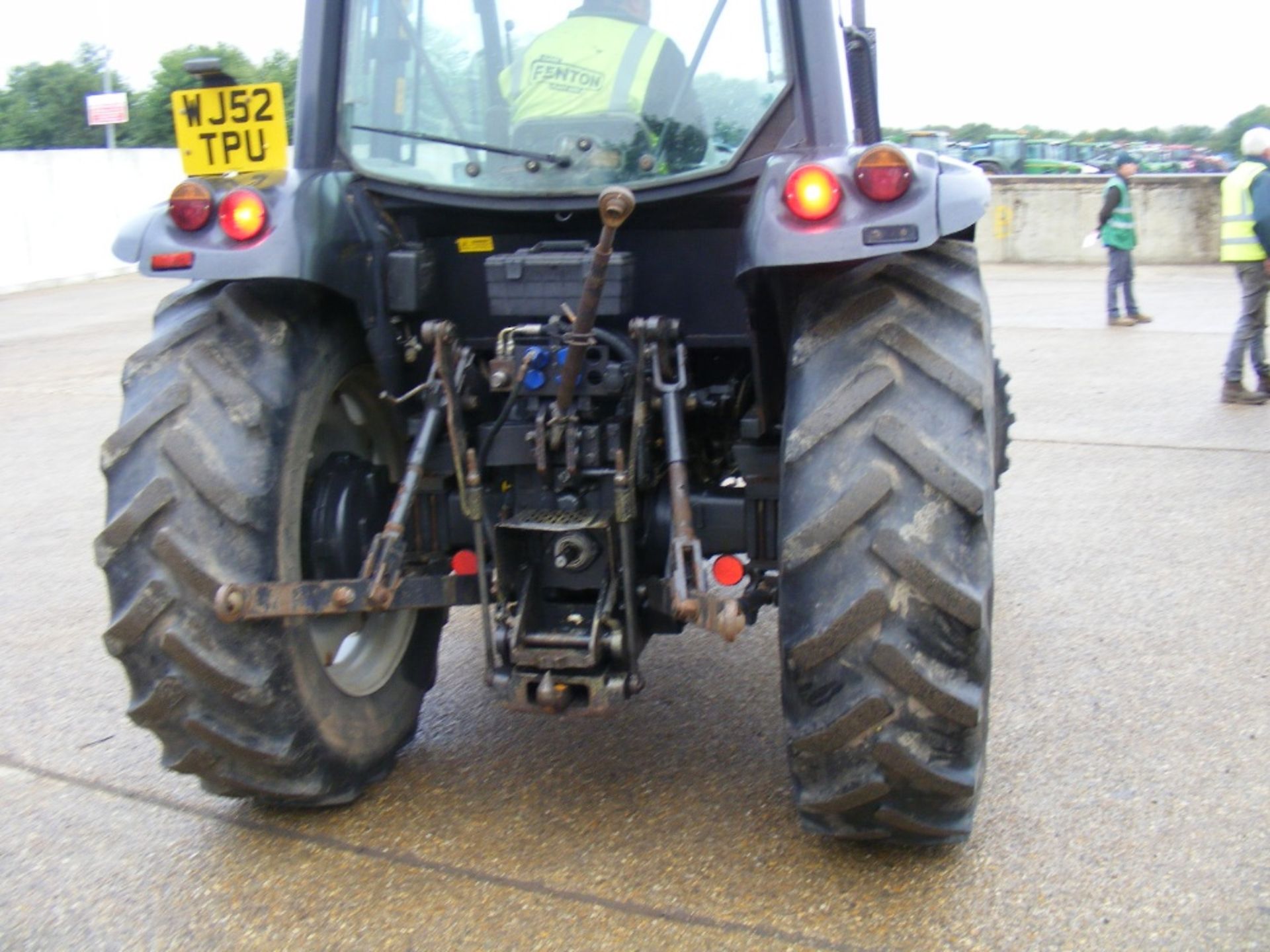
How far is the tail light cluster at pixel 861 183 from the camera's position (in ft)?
9.92

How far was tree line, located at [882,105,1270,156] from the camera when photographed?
3875 cm

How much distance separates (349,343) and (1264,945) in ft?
8.50

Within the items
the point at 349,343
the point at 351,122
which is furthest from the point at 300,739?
the point at 351,122

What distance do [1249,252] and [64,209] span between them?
19971 millimetres

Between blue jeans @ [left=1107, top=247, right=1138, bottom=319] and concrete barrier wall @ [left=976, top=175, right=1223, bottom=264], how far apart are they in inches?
231

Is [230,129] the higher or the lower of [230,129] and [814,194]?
the higher

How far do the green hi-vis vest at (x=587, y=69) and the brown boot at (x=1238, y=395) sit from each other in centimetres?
717

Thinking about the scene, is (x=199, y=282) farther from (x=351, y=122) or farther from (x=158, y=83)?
(x=158, y=83)

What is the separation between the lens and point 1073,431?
28.3 ft

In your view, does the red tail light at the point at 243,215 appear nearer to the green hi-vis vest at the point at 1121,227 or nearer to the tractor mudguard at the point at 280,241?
the tractor mudguard at the point at 280,241

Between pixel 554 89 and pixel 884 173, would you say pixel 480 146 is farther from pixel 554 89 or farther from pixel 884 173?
pixel 884 173

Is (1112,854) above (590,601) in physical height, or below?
below

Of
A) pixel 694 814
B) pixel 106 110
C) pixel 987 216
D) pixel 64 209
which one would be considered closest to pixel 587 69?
pixel 694 814

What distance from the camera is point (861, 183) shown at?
305cm
